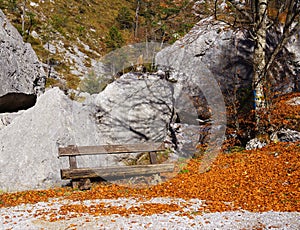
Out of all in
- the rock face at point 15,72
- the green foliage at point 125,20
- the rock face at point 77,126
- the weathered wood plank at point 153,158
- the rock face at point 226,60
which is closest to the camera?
the rock face at point 77,126

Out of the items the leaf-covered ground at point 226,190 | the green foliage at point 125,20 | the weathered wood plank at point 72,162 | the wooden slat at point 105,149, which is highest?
the green foliage at point 125,20

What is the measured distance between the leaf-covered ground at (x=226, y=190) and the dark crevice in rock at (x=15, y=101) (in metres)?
3.51

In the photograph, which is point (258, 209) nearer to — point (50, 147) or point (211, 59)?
point (50, 147)

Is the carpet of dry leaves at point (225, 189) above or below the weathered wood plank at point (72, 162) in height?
below

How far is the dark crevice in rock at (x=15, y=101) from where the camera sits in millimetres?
8598

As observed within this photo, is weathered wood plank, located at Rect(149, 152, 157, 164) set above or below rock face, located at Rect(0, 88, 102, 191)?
below

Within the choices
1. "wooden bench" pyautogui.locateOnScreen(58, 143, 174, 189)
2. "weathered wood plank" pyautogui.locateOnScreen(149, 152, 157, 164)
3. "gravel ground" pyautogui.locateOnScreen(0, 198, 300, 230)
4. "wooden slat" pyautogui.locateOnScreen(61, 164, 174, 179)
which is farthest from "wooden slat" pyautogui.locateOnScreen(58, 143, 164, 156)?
"gravel ground" pyautogui.locateOnScreen(0, 198, 300, 230)

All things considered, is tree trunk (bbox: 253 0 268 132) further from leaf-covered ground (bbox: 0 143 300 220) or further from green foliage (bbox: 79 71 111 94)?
green foliage (bbox: 79 71 111 94)

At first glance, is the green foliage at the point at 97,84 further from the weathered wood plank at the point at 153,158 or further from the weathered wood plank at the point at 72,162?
the weathered wood plank at the point at 72,162

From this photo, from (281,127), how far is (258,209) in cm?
515

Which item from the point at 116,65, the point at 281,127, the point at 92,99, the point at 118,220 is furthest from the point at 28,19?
the point at 118,220

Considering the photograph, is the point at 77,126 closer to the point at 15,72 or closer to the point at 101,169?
the point at 101,169

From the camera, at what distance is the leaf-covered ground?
461cm

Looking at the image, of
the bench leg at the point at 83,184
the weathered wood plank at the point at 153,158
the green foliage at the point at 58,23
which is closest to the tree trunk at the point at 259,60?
the weathered wood plank at the point at 153,158
